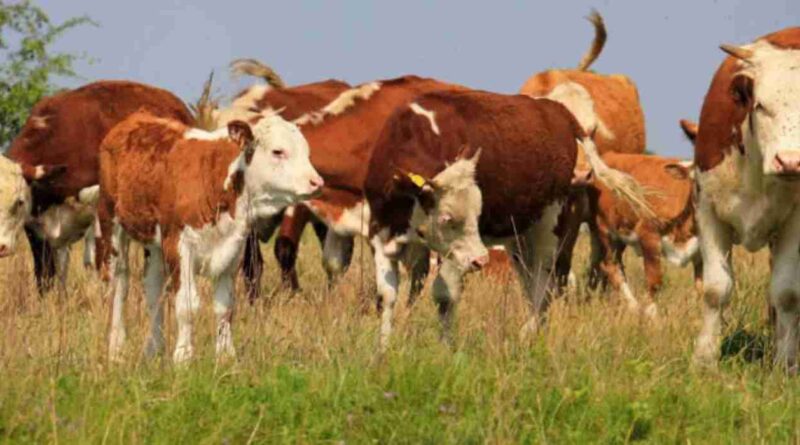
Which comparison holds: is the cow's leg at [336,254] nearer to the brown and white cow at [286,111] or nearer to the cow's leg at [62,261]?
the brown and white cow at [286,111]

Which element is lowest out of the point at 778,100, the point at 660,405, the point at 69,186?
the point at 69,186

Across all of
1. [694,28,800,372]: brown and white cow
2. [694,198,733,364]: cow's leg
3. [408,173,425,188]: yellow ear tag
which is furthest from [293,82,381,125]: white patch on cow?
[694,198,733,364]: cow's leg

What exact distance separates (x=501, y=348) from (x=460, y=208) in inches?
79.3

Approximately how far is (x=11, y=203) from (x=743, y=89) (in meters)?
6.05

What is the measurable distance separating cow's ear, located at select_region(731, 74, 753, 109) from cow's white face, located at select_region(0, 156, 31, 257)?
18.9 ft

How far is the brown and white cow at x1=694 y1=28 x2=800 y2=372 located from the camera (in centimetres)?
865

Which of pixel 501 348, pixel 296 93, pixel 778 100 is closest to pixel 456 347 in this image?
pixel 501 348

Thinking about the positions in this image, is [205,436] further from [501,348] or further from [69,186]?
[69,186]

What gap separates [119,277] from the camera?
10.2 m

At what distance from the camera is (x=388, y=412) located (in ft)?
22.7

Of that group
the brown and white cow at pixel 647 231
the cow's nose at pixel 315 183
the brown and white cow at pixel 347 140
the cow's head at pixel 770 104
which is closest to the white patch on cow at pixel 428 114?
the cow's nose at pixel 315 183

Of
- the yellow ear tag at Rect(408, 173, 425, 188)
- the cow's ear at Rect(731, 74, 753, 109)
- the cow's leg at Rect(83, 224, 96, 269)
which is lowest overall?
the cow's leg at Rect(83, 224, 96, 269)

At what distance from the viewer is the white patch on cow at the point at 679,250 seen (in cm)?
1512

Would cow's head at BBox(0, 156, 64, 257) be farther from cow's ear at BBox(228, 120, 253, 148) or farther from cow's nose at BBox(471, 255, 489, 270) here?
cow's nose at BBox(471, 255, 489, 270)
